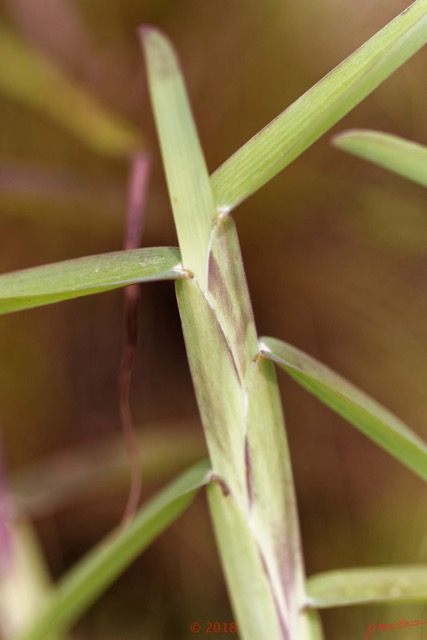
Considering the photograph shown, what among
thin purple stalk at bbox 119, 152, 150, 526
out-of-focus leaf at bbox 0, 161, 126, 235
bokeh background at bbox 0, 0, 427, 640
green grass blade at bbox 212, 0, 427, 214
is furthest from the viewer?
bokeh background at bbox 0, 0, 427, 640

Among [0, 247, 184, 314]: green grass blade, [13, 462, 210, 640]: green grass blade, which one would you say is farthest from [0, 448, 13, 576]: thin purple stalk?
[0, 247, 184, 314]: green grass blade

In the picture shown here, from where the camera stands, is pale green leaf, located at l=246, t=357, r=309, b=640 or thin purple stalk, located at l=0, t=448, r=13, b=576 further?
thin purple stalk, located at l=0, t=448, r=13, b=576

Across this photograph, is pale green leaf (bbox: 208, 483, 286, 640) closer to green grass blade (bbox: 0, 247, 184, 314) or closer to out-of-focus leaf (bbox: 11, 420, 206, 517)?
green grass blade (bbox: 0, 247, 184, 314)

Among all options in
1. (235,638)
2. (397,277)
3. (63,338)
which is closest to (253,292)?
(397,277)

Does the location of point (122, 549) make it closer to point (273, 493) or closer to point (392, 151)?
point (273, 493)
